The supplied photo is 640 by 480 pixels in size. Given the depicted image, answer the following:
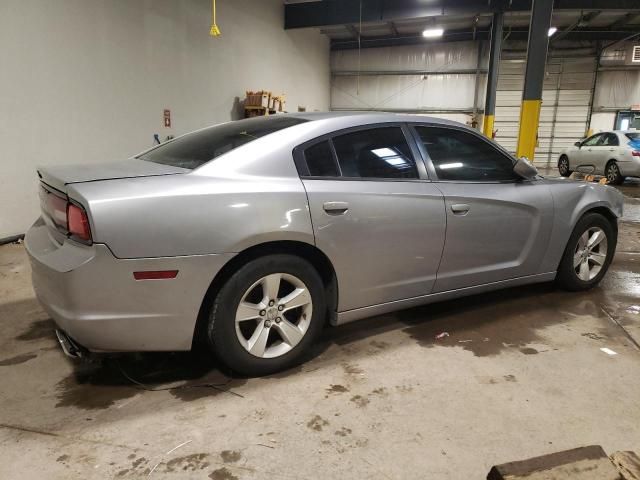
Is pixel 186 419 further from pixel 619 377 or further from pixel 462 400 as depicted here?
pixel 619 377

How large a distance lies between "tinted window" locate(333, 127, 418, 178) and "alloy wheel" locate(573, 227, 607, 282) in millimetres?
1719

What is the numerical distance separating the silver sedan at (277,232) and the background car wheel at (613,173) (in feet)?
31.1

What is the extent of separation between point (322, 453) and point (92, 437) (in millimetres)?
923

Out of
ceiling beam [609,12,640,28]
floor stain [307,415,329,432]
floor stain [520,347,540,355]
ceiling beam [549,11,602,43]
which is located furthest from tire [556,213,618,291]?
ceiling beam [609,12,640,28]

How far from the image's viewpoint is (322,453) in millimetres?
1730

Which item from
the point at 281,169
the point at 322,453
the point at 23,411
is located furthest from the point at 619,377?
the point at 23,411

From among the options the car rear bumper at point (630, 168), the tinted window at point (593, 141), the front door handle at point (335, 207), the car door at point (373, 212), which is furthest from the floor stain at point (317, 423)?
the tinted window at point (593, 141)

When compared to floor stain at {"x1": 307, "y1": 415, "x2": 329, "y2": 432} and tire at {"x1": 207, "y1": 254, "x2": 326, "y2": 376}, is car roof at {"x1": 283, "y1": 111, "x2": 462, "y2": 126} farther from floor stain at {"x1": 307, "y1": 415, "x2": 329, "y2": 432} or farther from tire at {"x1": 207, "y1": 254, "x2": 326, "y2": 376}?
floor stain at {"x1": 307, "y1": 415, "x2": 329, "y2": 432}

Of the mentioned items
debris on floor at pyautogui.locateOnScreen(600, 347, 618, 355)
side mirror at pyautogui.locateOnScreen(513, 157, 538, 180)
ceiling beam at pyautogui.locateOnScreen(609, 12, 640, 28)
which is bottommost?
debris on floor at pyautogui.locateOnScreen(600, 347, 618, 355)

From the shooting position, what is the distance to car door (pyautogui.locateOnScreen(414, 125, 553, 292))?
8.82ft

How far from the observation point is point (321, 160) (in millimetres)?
2330

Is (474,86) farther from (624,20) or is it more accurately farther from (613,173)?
(613,173)

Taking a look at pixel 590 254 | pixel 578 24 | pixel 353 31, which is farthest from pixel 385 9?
pixel 590 254

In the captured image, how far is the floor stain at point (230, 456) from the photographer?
168 cm
